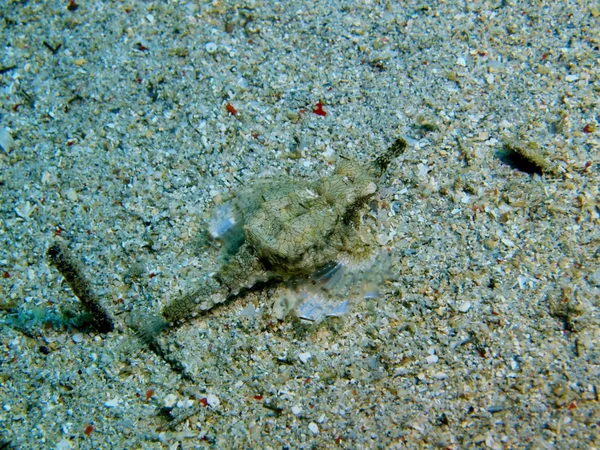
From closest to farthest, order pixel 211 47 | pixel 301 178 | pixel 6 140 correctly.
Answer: pixel 301 178 → pixel 6 140 → pixel 211 47

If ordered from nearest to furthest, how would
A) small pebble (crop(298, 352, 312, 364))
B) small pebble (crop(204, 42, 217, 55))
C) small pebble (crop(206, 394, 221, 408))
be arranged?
small pebble (crop(206, 394, 221, 408)) → small pebble (crop(298, 352, 312, 364)) → small pebble (crop(204, 42, 217, 55))

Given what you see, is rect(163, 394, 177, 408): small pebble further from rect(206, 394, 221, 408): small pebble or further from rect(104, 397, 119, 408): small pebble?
rect(104, 397, 119, 408): small pebble

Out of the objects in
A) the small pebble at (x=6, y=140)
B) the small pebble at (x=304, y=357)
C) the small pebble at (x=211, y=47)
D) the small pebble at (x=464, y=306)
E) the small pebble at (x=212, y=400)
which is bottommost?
the small pebble at (x=212, y=400)

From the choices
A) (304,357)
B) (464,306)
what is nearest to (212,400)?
(304,357)

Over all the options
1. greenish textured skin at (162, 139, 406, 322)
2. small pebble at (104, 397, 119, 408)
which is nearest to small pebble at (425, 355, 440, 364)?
greenish textured skin at (162, 139, 406, 322)

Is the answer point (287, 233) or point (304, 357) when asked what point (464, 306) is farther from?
point (287, 233)

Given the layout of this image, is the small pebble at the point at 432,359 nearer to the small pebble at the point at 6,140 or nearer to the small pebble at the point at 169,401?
the small pebble at the point at 169,401

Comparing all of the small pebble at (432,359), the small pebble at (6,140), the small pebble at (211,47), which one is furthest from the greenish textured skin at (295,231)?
the small pebble at (6,140)

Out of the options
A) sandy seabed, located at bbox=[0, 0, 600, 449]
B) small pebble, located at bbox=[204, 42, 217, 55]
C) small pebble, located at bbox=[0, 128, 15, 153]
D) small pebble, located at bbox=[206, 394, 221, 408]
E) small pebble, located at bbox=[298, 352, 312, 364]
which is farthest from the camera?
small pebble, located at bbox=[204, 42, 217, 55]
